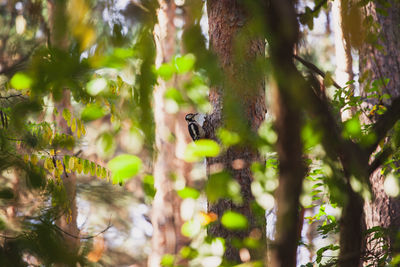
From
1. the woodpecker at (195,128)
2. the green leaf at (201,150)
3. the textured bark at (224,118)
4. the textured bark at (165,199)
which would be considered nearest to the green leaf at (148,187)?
the green leaf at (201,150)

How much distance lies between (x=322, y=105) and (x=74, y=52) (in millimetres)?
447

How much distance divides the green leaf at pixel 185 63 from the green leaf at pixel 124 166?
0.30 meters

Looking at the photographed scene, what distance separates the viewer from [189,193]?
3.51 ft

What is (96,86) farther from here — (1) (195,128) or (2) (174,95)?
(1) (195,128)

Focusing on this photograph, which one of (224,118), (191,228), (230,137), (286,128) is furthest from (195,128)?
(286,128)

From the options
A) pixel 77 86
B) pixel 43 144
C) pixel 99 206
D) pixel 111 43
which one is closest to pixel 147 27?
pixel 111 43

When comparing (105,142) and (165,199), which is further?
(165,199)

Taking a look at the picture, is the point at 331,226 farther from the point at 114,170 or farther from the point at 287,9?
the point at 287,9

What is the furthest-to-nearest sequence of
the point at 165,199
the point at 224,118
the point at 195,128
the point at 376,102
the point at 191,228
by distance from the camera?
the point at 165,199
the point at 376,102
the point at 195,128
the point at 224,118
the point at 191,228

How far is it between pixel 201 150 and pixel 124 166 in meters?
0.20

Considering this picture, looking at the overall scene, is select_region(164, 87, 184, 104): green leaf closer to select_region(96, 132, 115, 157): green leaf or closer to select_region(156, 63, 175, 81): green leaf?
select_region(156, 63, 175, 81): green leaf

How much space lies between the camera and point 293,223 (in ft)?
1.71

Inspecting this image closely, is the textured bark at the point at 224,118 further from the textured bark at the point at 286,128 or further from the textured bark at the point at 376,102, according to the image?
the textured bark at the point at 376,102

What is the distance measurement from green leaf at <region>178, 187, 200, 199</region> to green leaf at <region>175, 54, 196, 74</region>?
299mm
